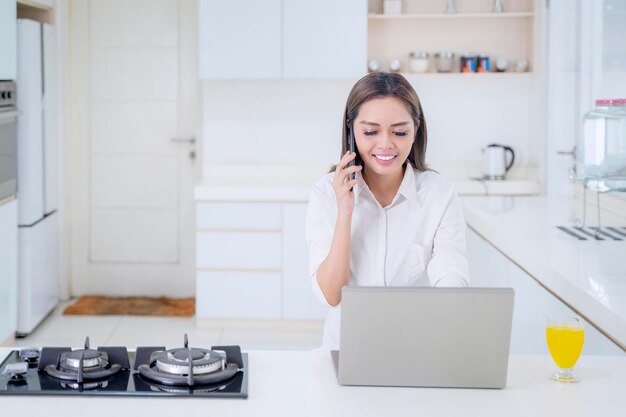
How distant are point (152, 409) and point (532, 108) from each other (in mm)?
4514

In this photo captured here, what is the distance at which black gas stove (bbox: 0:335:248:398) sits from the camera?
179 centimetres

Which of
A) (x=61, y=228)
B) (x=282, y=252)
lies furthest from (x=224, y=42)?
(x=61, y=228)

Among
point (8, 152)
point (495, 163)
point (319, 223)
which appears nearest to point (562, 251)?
point (319, 223)

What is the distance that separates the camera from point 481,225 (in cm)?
421

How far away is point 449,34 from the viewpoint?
19.0ft

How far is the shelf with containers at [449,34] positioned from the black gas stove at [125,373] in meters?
4.06

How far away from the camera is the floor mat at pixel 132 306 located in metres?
5.80

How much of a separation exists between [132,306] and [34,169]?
1190 mm

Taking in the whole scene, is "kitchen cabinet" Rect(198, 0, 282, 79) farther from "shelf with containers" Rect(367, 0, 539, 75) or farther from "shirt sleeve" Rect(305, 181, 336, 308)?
"shirt sleeve" Rect(305, 181, 336, 308)

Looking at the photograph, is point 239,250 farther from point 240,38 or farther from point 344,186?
point 344,186

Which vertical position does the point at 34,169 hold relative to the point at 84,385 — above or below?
above

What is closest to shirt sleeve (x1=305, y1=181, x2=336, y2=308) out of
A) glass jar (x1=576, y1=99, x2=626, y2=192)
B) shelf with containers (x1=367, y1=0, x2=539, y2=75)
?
glass jar (x1=576, y1=99, x2=626, y2=192)

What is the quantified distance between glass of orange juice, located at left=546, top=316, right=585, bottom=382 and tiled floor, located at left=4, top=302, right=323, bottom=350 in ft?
10.8

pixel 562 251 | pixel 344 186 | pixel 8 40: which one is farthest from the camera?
pixel 8 40
